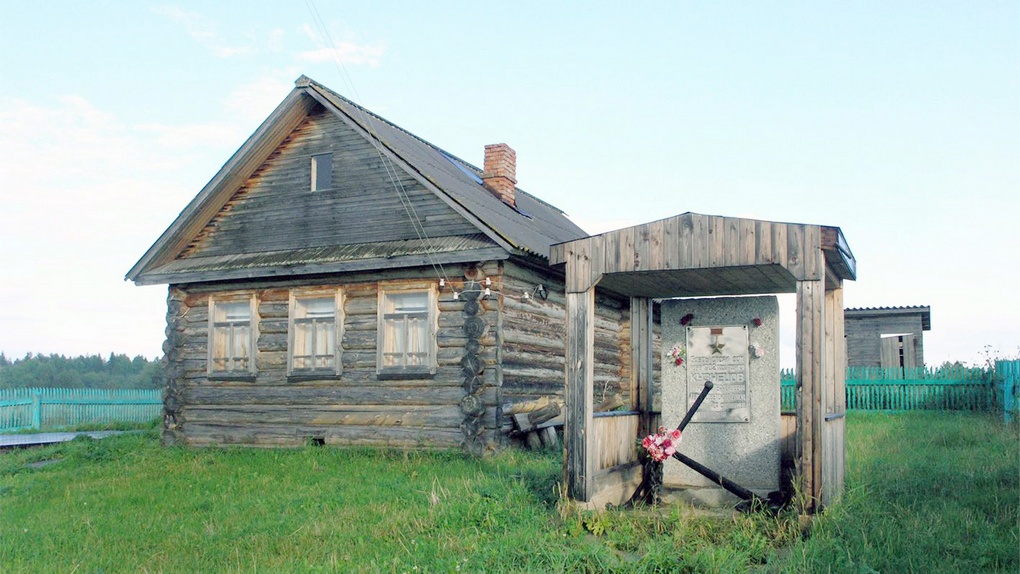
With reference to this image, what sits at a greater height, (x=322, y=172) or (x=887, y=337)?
(x=322, y=172)

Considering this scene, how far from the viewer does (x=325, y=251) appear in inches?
685

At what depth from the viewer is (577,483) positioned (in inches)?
383

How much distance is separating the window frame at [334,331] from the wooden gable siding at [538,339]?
3357mm

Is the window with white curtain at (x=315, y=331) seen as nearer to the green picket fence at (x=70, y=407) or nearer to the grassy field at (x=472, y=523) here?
the grassy field at (x=472, y=523)

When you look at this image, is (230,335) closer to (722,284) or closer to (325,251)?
(325,251)

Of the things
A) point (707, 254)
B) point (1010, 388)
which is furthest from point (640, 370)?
point (1010, 388)

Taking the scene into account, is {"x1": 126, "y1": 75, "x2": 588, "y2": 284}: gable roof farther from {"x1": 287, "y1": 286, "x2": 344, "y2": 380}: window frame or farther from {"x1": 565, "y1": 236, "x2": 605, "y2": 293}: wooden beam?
{"x1": 565, "y1": 236, "x2": 605, "y2": 293}: wooden beam

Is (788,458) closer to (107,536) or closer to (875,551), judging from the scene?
(875,551)

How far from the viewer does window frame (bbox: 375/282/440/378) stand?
1617cm

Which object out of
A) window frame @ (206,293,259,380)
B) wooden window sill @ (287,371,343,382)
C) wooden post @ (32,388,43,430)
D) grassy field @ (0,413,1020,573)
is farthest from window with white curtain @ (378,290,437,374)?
wooden post @ (32,388,43,430)

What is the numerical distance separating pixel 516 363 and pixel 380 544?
749 centimetres

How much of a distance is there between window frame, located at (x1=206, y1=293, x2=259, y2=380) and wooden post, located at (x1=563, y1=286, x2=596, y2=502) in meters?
9.93

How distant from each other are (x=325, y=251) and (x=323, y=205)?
1.13 m

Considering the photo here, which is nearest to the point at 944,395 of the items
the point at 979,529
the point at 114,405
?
the point at 979,529
